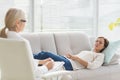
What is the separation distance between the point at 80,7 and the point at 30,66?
10.0ft

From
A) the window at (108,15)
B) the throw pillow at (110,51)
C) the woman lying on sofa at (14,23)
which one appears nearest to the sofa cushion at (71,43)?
the throw pillow at (110,51)

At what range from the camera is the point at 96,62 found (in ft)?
10.9

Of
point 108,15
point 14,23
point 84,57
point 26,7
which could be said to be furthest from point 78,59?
point 108,15

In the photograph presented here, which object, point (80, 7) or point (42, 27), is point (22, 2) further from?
point (80, 7)

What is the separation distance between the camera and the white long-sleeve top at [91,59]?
3.26 metres

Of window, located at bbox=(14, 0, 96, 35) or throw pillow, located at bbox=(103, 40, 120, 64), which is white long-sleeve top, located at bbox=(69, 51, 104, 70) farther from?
window, located at bbox=(14, 0, 96, 35)

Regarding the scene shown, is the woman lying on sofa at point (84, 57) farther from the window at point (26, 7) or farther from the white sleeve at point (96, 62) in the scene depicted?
the window at point (26, 7)

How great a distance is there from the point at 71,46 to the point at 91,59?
39cm

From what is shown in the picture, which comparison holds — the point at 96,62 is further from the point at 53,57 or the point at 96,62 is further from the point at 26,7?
the point at 26,7

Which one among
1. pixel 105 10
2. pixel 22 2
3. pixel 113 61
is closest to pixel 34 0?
pixel 22 2

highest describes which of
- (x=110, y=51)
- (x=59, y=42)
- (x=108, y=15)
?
(x=108, y=15)

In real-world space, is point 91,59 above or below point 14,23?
below

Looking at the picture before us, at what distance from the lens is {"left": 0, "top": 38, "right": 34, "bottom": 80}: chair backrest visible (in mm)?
2062

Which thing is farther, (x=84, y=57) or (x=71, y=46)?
(x=71, y=46)
